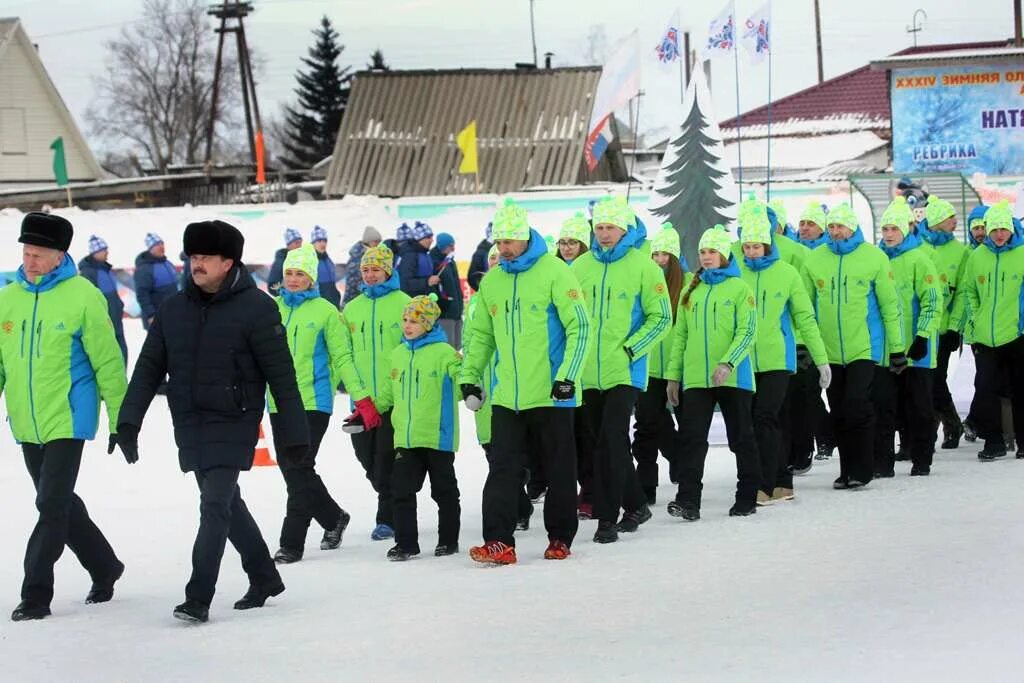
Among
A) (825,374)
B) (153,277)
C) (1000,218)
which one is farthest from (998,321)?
(153,277)

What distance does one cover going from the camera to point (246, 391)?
8.24 m

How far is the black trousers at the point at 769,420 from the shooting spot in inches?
469

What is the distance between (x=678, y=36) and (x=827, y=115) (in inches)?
1668

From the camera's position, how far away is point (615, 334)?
35.1ft

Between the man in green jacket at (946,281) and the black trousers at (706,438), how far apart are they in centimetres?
377

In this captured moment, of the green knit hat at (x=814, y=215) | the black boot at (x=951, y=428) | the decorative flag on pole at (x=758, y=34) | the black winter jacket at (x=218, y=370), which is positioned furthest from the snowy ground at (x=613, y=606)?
the decorative flag on pole at (x=758, y=34)

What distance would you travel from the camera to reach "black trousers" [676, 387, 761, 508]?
449 inches

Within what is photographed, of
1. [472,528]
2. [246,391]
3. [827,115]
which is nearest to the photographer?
[246,391]

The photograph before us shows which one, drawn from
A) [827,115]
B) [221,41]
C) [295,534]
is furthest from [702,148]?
[221,41]

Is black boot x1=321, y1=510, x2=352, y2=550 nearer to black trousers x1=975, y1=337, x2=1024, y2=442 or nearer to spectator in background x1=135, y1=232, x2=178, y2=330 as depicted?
black trousers x1=975, y1=337, x2=1024, y2=442

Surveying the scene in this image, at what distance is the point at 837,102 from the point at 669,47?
43.2 metres

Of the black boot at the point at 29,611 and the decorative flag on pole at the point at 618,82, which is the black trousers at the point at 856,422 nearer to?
the black boot at the point at 29,611

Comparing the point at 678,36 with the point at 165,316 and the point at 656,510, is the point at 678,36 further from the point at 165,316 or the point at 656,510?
the point at 165,316

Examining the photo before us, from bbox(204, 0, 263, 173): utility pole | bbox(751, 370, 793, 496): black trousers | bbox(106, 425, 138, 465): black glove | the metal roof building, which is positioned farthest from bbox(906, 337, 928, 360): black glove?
bbox(204, 0, 263, 173): utility pole
